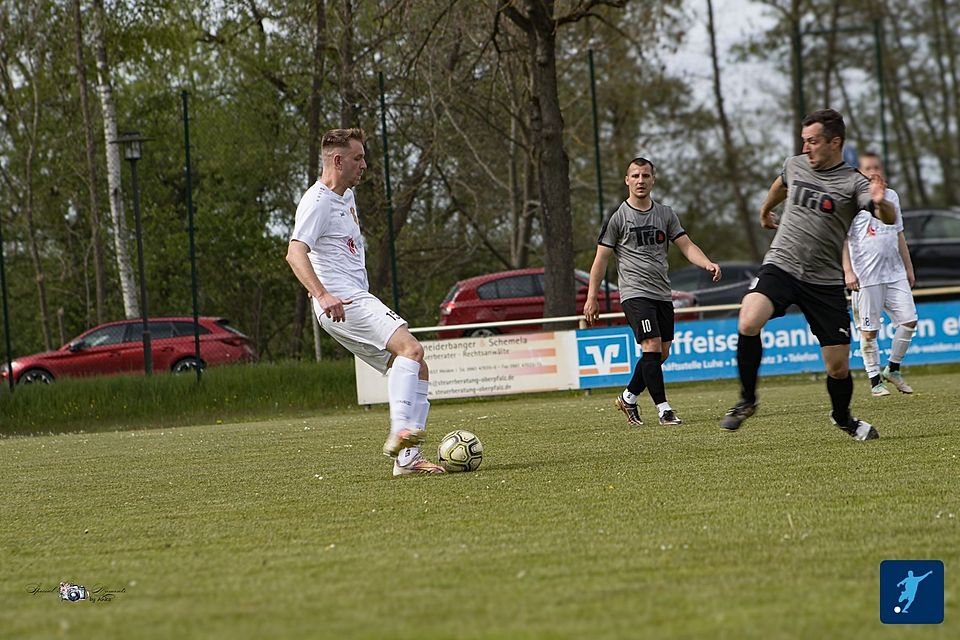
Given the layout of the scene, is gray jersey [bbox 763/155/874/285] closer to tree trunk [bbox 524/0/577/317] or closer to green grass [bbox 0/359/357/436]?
green grass [bbox 0/359/357/436]

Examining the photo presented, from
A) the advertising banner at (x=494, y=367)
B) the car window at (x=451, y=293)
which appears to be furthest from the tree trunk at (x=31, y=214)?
the advertising banner at (x=494, y=367)

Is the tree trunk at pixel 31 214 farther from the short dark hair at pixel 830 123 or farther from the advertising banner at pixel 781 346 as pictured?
the short dark hair at pixel 830 123

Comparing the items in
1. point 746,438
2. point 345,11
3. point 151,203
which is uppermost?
point 345,11

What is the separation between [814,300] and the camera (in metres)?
8.20

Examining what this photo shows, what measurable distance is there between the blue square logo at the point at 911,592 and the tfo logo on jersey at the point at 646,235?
674 centimetres

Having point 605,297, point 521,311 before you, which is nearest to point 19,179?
point 521,311

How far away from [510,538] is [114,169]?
77.9ft

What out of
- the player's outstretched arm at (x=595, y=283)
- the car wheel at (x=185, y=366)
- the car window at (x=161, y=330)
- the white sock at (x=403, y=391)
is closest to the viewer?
the white sock at (x=403, y=391)

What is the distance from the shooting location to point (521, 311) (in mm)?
24172

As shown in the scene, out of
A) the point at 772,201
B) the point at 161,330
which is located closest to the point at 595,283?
the point at 772,201

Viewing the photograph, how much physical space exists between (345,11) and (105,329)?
723 centimetres

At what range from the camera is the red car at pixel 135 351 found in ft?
67.4

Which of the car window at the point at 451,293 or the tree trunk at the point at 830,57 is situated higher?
the tree trunk at the point at 830,57

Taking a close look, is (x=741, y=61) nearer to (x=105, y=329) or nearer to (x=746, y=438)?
(x=105, y=329)
